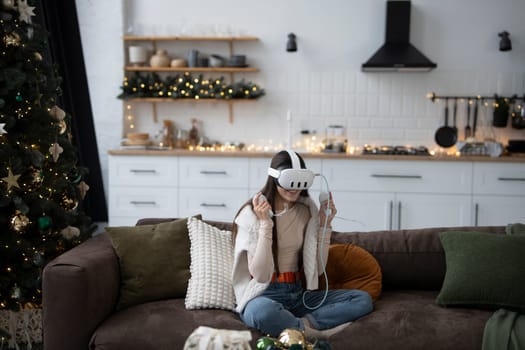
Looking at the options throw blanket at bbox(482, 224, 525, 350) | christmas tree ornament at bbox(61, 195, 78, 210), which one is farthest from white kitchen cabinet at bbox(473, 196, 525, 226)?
christmas tree ornament at bbox(61, 195, 78, 210)

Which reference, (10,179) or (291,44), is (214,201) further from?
(10,179)

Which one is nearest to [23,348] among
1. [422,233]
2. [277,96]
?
[422,233]

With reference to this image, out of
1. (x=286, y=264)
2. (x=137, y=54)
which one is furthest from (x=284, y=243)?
(x=137, y=54)

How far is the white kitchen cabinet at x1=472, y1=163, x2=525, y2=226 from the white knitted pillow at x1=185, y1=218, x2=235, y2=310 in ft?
8.84

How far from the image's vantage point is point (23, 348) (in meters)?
3.09

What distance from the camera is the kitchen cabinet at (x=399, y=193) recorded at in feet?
15.3

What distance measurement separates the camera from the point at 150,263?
8.42 ft

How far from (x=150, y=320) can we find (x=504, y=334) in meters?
1.39

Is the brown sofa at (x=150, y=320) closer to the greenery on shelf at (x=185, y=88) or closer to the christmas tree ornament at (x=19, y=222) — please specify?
the christmas tree ornament at (x=19, y=222)

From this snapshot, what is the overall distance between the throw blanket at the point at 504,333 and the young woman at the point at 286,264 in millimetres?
473

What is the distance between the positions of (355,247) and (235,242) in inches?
22.9

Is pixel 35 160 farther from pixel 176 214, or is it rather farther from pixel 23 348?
pixel 176 214

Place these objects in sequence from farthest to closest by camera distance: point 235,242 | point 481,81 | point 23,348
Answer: point 481,81, point 23,348, point 235,242

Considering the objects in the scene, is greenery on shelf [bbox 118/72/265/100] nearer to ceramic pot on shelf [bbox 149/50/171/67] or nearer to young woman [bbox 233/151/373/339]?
ceramic pot on shelf [bbox 149/50/171/67]
